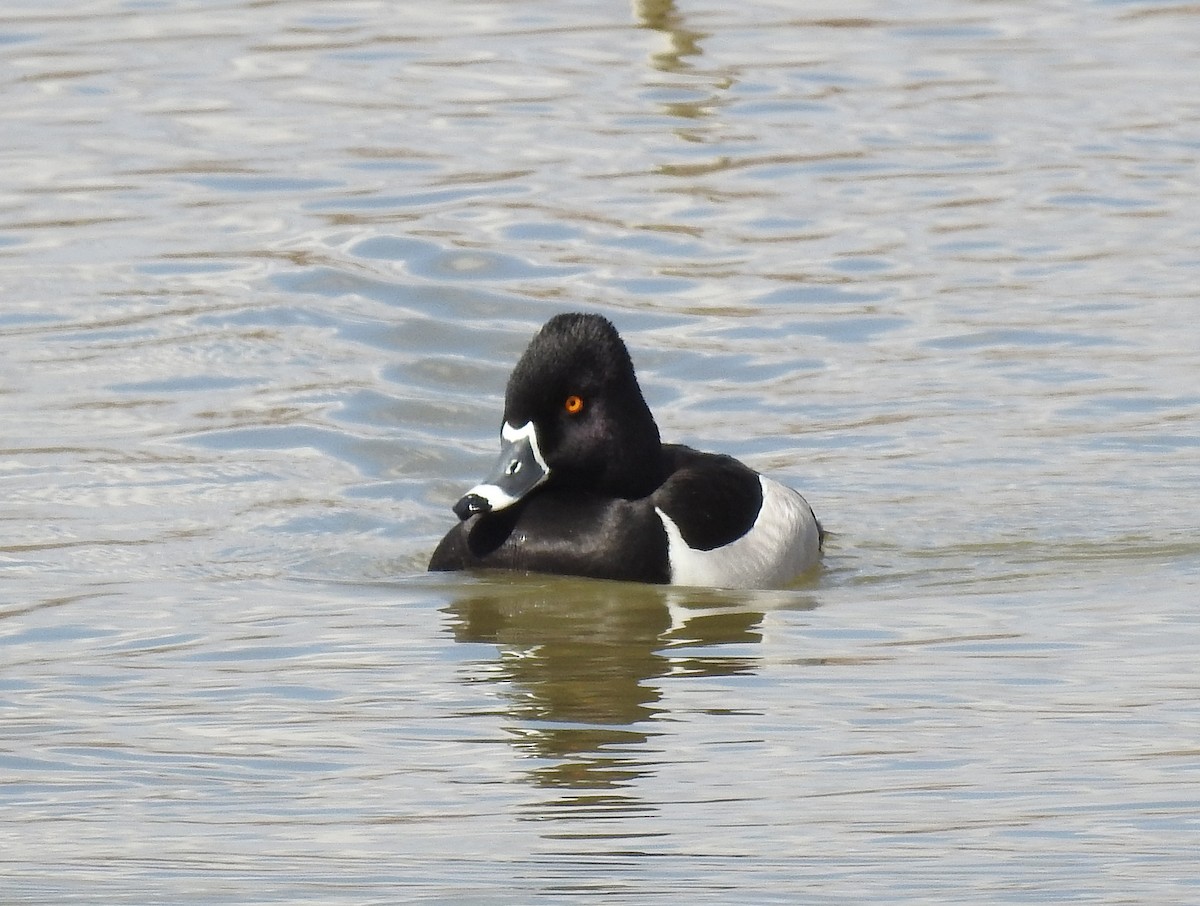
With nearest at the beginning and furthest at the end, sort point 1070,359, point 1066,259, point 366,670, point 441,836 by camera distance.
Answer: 1. point 441,836
2. point 366,670
3. point 1070,359
4. point 1066,259

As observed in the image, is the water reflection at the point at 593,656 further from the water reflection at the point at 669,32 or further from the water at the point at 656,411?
the water reflection at the point at 669,32

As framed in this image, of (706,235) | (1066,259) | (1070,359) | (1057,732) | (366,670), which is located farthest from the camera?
(706,235)

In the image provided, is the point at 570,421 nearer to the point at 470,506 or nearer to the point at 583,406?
the point at 583,406

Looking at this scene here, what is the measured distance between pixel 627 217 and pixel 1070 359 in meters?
4.19

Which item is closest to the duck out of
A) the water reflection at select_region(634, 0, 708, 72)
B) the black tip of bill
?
the black tip of bill

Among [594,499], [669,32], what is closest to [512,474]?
[594,499]

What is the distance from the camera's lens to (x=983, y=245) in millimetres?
14938

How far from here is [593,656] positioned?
25.5ft

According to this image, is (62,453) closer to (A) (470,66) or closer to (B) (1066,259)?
(B) (1066,259)

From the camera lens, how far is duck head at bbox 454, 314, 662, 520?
8.77 m

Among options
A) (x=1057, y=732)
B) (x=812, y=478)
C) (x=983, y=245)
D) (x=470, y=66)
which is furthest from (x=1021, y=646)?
(x=470, y=66)

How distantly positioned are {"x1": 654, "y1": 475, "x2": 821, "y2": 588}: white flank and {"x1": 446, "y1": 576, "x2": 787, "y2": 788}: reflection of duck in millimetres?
118

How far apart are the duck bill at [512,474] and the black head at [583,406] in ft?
0.11

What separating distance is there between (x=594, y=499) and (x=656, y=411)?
311cm
